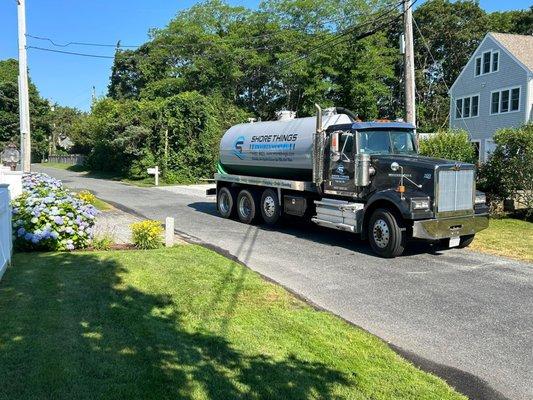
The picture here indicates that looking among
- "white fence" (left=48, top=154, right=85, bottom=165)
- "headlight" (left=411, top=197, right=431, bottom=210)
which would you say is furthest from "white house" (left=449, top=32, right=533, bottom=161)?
"white fence" (left=48, top=154, right=85, bottom=165)

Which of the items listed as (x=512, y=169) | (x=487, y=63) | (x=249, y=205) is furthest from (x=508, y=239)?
(x=487, y=63)

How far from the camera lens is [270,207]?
14.3 meters

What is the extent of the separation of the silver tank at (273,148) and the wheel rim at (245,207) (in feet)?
2.60

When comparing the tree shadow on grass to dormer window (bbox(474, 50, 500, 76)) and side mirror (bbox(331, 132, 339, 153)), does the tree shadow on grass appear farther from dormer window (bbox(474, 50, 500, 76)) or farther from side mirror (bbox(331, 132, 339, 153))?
dormer window (bbox(474, 50, 500, 76))

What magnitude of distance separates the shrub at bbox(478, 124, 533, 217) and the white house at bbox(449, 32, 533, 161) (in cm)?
1633

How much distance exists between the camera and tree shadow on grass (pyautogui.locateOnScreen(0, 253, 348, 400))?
4012mm

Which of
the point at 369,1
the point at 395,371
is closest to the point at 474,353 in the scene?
the point at 395,371

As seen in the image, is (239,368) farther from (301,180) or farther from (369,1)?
(369,1)

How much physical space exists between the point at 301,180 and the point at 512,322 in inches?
301

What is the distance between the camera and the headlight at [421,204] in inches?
381

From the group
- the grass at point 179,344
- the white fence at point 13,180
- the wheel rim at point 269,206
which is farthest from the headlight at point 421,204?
the white fence at point 13,180

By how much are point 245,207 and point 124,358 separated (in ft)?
36.0

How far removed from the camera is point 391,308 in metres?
6.77

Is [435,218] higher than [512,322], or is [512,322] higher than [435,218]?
[435,218]
